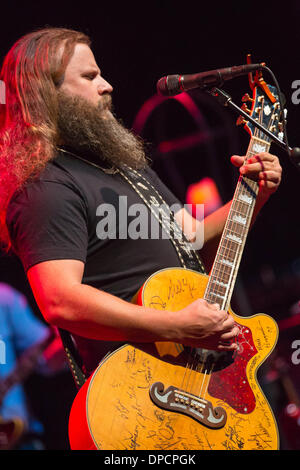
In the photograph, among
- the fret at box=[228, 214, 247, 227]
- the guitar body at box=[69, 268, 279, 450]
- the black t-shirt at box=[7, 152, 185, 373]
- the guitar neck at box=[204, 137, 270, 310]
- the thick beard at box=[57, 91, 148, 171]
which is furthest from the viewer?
the thick beard at box=[57, 91, 148, 171]

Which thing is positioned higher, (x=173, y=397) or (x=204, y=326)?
(x=204, y=326)

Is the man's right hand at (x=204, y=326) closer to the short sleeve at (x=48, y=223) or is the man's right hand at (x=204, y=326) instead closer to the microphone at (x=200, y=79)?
the short sleeve at (x=48, y=223)

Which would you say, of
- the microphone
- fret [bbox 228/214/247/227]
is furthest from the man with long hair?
the microphone

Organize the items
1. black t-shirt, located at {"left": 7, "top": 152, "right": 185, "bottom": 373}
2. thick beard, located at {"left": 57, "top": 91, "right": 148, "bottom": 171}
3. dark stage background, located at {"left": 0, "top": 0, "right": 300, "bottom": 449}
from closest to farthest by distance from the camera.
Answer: black t-shirt, located at {"left": 7, "top": 152, "right": 185, "bottom": 373}, thick beard, located at {"left": 57, "top": 91, "right": 148, "bottom": 171}, dark stage background, located at {"left": 0, "top": 0, "right": 300, "bottom": 449}

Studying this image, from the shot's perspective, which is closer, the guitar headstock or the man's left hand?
the man's left hand

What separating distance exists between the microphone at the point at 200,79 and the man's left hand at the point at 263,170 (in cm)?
38

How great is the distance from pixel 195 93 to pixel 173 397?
432cm

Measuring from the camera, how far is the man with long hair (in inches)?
72.9

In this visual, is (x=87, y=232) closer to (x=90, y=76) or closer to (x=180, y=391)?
(x=180, y=391)

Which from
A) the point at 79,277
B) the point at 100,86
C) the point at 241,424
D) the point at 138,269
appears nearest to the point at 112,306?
the point at 79,277

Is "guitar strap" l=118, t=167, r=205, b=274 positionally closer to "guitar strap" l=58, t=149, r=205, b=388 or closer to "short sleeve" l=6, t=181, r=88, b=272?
"guitar strap" l=58, t=149, r=205, b=388

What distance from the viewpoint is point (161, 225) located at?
91.1 inches

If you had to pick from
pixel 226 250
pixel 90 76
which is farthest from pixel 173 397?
pixel 90 76

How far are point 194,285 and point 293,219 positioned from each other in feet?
15.2
